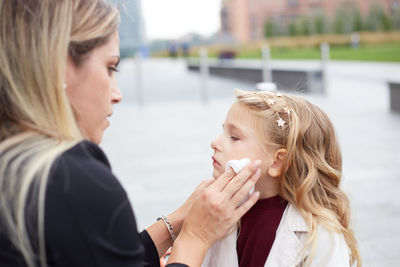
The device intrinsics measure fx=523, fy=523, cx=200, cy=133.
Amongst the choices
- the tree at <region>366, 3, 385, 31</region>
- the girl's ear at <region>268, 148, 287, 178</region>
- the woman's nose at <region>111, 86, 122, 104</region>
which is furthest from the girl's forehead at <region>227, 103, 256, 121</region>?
the tree at <region>366, 3, 385, 31</region>

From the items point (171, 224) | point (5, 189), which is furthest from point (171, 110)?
point (5, 189)

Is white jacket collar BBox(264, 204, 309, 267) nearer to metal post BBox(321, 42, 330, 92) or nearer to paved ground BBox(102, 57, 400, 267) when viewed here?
paved ground BBox(102, 57, 400, 267)

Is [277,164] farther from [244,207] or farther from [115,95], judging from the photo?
Answer: [115,95]

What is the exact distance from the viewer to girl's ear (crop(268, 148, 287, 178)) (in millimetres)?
1933

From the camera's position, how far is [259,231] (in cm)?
191

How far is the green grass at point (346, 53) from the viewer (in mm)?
30470

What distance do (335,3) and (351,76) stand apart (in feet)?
184

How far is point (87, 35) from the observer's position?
131cm

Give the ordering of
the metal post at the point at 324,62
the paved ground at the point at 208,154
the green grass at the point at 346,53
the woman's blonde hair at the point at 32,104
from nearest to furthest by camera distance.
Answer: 1. the woman's blonde hair at the point at 32,104
2. the paved ground at the point at 208,154
3. the metal post at the point at 324,62
4. the green grass at the point at 346,53

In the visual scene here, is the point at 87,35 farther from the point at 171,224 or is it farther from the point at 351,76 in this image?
the point at 351,76

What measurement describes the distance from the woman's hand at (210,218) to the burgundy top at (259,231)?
275mm

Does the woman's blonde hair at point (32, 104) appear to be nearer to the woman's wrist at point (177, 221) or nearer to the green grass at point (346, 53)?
the woman's wrist at point (177, 221)

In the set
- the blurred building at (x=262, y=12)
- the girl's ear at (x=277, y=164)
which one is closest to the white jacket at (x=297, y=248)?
the girl's ear at (x=277, y=164)

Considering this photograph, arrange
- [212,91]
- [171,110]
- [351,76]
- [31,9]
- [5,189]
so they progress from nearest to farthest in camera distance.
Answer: [5,189] < [31,9] < [171,110] < [212,91] < [351,76]
